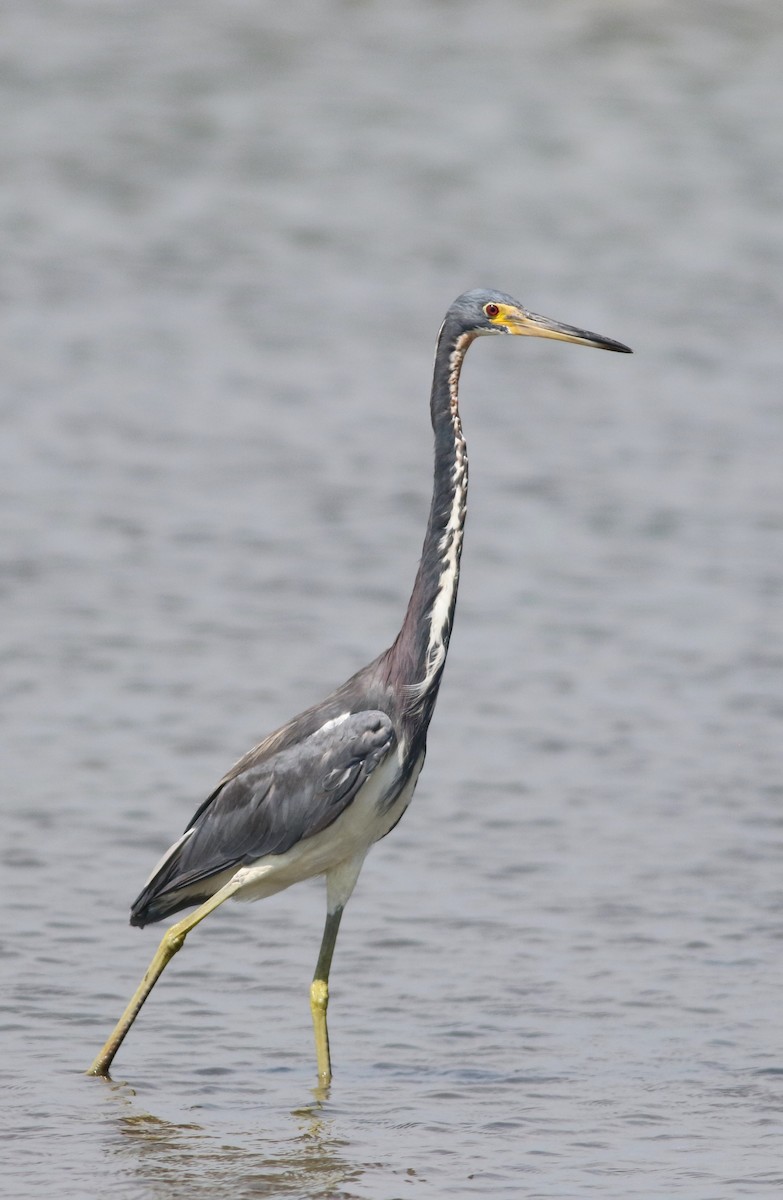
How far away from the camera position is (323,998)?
7812 millimetres

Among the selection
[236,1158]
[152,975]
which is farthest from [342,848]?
[236,1158]

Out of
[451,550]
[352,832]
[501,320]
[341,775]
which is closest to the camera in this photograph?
[341,775]

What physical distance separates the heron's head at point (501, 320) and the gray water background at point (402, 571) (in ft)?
8.38

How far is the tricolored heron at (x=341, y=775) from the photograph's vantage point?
7.73 metres

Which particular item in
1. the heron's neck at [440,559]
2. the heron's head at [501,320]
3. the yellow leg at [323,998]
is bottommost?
the yellow leg at [323,998]

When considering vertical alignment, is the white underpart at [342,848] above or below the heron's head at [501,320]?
below

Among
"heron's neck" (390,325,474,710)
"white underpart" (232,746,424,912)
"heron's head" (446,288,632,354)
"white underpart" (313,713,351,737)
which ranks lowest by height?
"white underpart" (232,746,424,912)

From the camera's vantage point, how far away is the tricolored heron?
7.73 m

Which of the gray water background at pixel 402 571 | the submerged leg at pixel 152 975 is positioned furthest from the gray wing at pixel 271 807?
the gray water background at pixel 402 571

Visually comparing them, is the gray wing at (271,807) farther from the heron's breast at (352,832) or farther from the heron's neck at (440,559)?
the heron's neck at (440,559)

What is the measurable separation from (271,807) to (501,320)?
77.8 inches

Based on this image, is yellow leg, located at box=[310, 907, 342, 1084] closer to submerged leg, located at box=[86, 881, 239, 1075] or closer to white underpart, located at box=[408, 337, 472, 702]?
submerged leg, located at box=[86, 881, 239, 1075]

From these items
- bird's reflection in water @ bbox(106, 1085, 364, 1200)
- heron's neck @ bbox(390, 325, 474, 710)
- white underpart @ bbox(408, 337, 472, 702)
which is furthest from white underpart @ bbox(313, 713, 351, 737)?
bird's reflection in water @ bbox(106, 1085, 364, 1200)

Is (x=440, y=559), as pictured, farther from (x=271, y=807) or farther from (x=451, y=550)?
(x=271, y=807)
